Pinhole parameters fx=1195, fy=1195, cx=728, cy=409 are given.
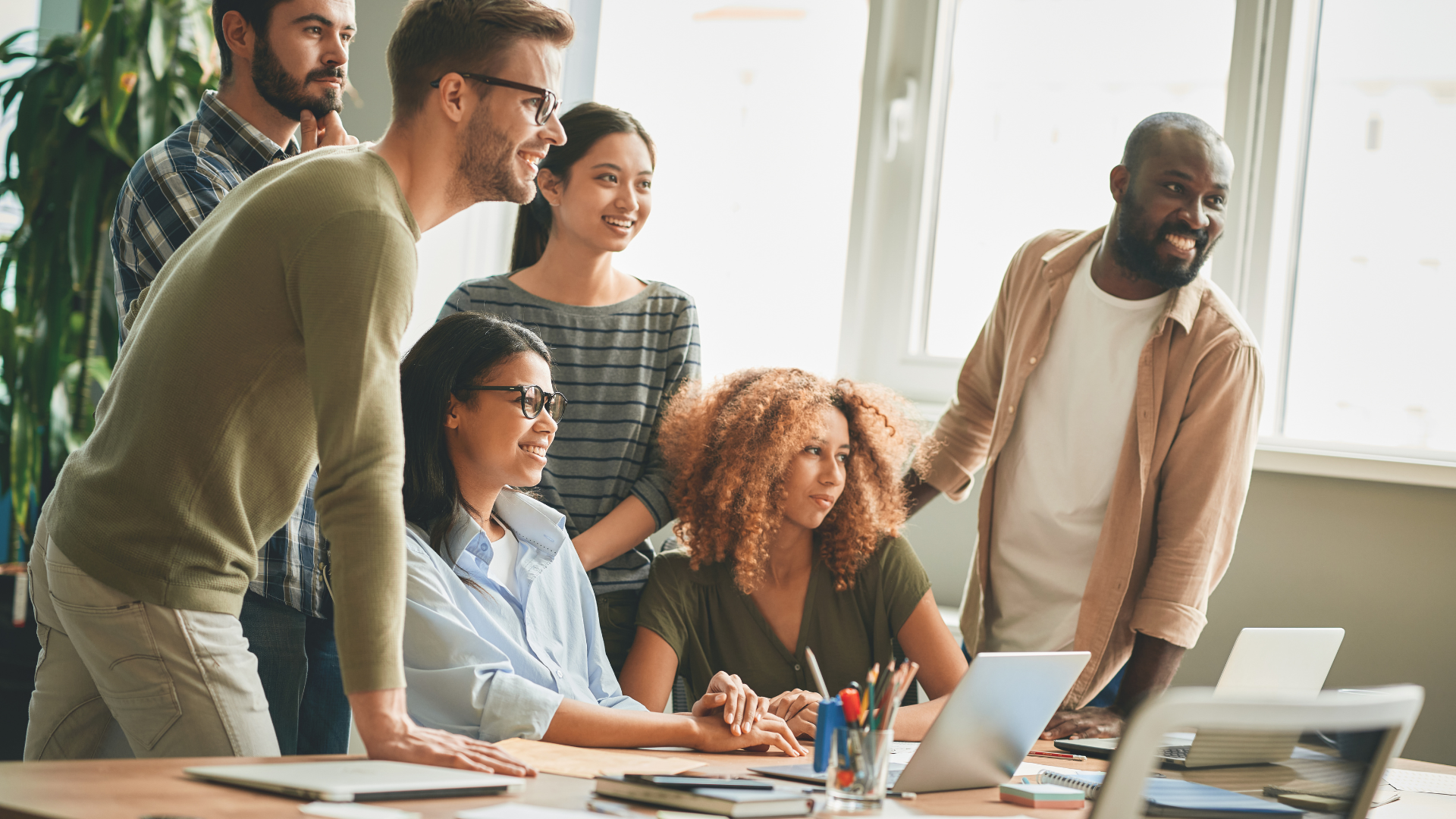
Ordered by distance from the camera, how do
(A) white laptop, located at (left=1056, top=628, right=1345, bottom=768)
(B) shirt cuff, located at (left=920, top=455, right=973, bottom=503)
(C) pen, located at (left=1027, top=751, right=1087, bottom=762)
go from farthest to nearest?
(B) shirt cuff, located at (left=920, top=455, right=973, bottom=503) → (C) pen, located at (left=1027, top=751, right=1087, bottom=762) → (A) white laptop, located at (left=1056, top=628, right=1345, bottom=768)

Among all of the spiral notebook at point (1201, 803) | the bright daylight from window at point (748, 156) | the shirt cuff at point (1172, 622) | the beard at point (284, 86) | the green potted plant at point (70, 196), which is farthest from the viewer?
the bright daylight from window at point (748, 156)

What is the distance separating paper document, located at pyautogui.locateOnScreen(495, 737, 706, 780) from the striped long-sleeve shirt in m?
0.65

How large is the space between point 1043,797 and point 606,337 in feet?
4.13

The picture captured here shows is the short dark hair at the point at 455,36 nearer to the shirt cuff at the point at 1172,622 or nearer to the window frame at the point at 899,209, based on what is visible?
the shirt cuff at the point at 1172,622

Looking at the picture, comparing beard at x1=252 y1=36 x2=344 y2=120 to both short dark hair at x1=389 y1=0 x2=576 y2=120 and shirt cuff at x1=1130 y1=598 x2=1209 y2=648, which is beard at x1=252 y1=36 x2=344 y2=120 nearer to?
short dark hair at x1=389 y1=0 x2=576 y2=120

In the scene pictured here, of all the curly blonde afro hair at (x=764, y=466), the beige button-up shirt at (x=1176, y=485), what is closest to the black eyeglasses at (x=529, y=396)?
the curly blonde afro hair at (x=764, y=466)

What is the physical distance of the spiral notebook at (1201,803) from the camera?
0.89 m

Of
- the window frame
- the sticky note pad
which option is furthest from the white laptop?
the window frame

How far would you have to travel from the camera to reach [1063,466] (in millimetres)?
2338

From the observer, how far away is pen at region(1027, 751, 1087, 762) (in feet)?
5.79

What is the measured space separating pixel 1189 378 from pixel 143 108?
103 inches

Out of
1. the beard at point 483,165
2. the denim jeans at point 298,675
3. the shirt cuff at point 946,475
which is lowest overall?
the denim jeans at point 298,675

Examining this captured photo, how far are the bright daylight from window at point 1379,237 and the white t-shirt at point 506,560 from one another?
2.01m

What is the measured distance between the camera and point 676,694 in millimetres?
2375
